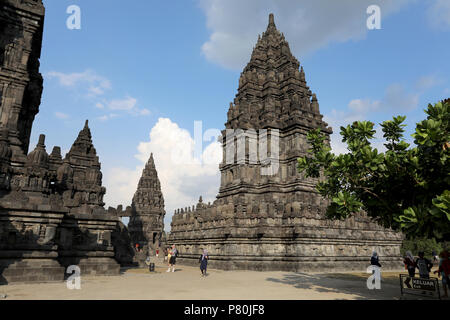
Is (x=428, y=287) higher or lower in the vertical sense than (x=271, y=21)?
lower

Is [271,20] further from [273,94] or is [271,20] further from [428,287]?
[428,287]

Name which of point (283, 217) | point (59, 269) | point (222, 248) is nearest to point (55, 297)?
point (59, 269)

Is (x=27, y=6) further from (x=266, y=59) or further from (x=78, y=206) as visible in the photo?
(x=266, y=59)

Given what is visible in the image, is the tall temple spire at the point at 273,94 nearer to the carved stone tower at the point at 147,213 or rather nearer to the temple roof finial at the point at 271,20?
the temple roof finial at the point at 271,20

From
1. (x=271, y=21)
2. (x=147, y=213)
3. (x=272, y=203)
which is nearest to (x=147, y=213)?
(x=147, y=213)

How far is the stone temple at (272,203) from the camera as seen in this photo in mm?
22906

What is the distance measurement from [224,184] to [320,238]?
13.2 meters

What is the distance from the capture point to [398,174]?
887 cm

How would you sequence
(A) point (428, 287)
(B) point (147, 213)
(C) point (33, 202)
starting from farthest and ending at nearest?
(B) point (147, 213) < (C) point (33, 202) < (A) point (428, 287)

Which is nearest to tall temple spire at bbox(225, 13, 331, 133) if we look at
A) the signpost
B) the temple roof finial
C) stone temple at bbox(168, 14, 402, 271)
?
stone temple at bbox(168, 14, 402, 271)

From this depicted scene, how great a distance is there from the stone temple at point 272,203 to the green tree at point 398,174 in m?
12.9

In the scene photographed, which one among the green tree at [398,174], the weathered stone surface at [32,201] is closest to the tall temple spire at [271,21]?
the weathered stone surface at [32,201]

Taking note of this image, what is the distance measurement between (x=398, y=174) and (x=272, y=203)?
54.6 feet

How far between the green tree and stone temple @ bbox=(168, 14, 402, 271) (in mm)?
12877
